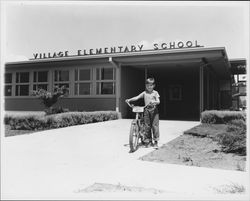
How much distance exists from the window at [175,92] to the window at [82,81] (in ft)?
24.9

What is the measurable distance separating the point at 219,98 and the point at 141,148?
19.8 meters

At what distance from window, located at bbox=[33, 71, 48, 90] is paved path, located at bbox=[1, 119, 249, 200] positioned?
10409 millimetres

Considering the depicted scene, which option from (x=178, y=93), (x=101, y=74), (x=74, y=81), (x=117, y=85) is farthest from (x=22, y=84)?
(x=178, y=93)

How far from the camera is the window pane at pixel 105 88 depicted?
15.3 meters

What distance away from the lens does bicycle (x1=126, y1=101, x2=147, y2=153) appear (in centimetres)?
604

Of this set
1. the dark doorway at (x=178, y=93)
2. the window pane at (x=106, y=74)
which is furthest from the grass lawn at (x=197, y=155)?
the dark doorway at (x=178, y=93)

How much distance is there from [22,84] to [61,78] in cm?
289

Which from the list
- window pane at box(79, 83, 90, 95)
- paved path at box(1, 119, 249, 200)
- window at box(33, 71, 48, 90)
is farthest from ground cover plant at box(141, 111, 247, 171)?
window at box(33, 71, 48, 90)

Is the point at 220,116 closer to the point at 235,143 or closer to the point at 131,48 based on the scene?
the point at 235,143

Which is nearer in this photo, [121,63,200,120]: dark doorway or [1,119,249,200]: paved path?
[1,119,249,200]: paved path

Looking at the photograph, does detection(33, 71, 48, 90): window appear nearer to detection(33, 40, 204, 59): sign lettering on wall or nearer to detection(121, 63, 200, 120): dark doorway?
detection(33, 40, 204, 59): sign lettering on wall

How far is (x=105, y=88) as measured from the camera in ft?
50.8

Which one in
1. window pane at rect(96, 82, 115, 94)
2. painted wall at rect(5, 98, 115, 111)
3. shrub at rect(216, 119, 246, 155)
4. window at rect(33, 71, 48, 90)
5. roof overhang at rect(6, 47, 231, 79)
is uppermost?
roof overhang at rect(6, 47, 231, 79)

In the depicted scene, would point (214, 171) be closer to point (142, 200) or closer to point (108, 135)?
point (142, 200)
